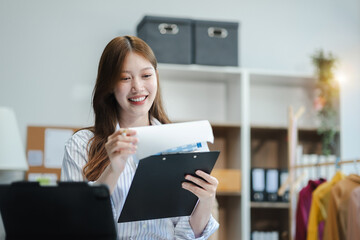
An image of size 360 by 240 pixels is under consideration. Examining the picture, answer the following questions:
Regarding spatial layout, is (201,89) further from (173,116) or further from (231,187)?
(231,187)

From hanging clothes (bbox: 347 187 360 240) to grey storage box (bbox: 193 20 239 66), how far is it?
1.33m

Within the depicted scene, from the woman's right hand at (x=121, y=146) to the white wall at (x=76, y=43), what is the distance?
7.11ft

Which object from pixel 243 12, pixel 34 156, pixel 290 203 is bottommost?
pixel 290 203

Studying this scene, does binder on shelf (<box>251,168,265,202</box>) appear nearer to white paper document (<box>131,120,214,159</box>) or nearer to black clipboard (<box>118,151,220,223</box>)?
black clipboard (<box>118,151,220,223</box>)

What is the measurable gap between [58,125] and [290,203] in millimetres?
1668

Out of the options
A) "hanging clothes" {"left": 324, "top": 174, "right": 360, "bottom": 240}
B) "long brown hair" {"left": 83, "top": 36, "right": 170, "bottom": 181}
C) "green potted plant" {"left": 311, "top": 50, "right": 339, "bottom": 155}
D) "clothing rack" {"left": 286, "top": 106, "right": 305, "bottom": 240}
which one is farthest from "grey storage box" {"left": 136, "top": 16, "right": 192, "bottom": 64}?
"long brown hair" {"left": 83, "top": 36, "right": 170, "bottom": 181}

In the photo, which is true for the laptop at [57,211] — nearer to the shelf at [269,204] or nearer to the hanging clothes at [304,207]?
the hanging clothes at [304,207]

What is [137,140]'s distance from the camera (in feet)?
4.59

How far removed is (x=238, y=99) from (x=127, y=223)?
230cm

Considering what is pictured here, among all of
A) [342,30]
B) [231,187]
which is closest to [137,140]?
[231,187]

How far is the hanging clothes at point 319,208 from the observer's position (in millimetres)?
3107

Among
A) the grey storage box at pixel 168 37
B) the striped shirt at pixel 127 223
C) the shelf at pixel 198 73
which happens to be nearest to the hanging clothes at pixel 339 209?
the shelf at pixel 198 73

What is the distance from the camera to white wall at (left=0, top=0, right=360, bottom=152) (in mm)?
3654

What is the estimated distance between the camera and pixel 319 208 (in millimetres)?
3135
